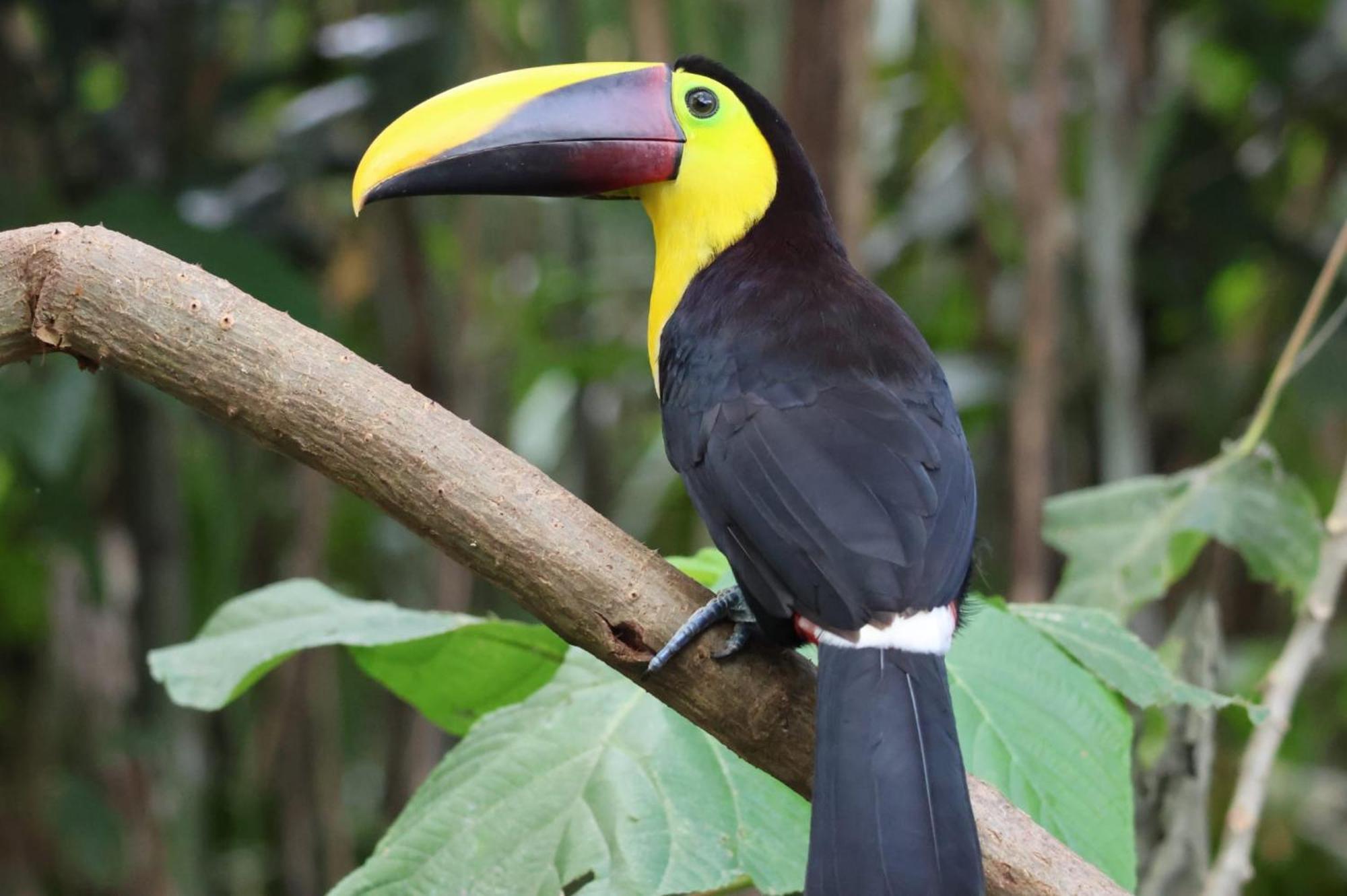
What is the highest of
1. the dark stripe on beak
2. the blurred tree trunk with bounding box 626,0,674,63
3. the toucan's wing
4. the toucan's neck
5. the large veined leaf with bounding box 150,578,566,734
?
the blurred tree trunk with bounding box 626,0,674,63

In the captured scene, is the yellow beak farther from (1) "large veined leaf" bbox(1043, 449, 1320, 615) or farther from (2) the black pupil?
(1) "large veined leaf" bbox(1043, 449, 1320, 615)

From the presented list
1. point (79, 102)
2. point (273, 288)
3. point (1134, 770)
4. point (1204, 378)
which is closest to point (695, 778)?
point (1134, 770)

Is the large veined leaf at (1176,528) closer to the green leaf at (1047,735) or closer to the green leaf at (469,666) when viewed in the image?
the green leaf at (1047,735)

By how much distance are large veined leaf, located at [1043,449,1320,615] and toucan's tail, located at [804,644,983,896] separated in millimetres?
722

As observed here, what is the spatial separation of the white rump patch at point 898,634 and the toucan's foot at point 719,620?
0.17ft

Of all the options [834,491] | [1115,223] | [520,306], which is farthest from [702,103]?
[520,306]

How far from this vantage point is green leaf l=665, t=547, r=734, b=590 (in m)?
1.35

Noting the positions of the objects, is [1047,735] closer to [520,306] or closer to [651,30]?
[651,30]

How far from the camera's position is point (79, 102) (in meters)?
3.11

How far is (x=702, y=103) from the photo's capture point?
5.63ft


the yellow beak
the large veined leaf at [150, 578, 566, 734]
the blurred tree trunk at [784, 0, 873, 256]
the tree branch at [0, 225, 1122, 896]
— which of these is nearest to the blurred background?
the blurred tree trunk at [784, 0, 873, 256]

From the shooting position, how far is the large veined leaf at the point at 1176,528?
1.70 m

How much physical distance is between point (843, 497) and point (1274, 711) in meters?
0.65

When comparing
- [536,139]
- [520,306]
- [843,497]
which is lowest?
[520,306]
